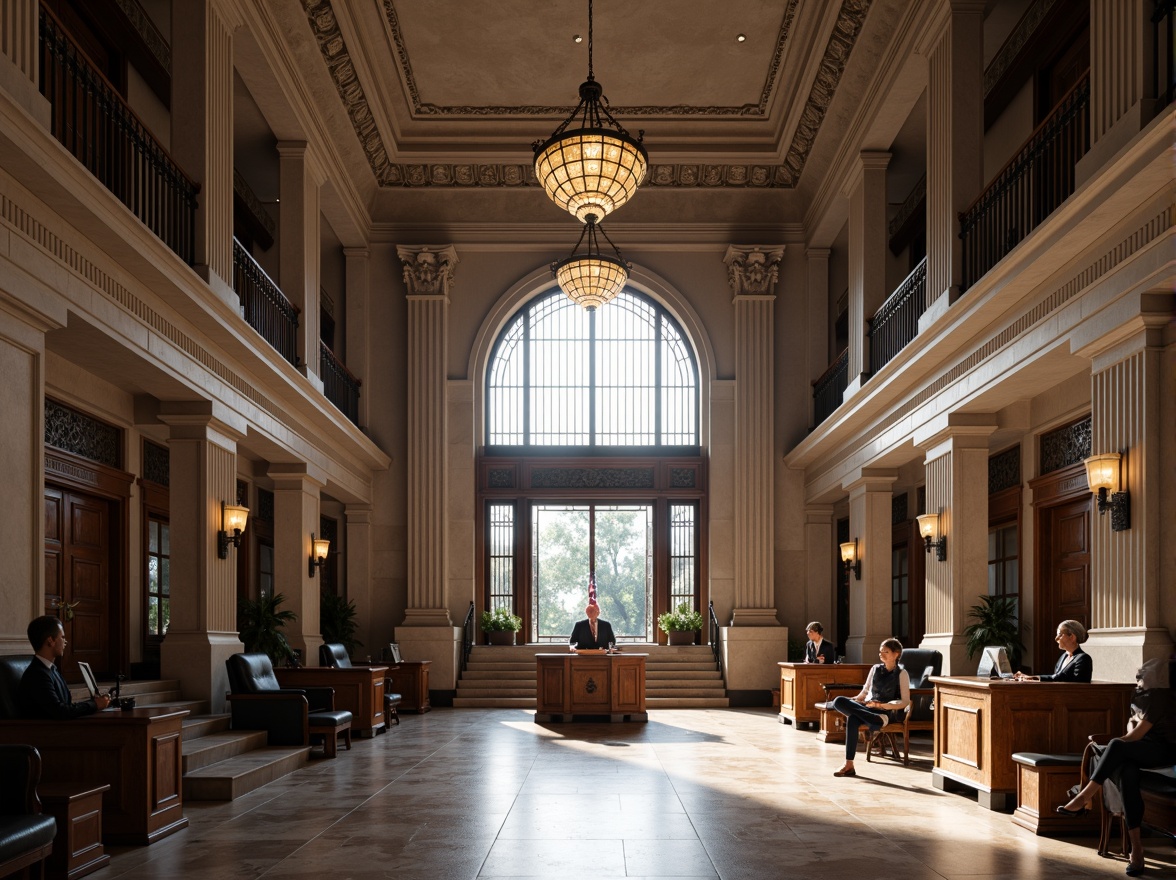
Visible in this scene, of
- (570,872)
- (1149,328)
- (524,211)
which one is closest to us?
(570,872)

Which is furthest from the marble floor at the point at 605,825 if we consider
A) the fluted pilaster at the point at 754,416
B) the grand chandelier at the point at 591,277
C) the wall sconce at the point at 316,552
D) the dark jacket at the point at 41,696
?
the fluted pilaster at the point at 754,416

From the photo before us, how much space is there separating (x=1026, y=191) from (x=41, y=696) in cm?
896

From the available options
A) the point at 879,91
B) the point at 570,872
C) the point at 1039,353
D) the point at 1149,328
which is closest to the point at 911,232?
the point at 879,91

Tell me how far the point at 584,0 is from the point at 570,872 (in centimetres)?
1131

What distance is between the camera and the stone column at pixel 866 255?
15016 millimetres

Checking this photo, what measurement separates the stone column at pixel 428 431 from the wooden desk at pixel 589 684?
183 inches

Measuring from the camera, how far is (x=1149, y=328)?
760cm

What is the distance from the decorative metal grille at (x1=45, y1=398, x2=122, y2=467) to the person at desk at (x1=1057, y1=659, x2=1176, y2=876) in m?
8.95

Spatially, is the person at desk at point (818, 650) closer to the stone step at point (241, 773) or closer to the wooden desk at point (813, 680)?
the wooden desk at point (813, 680)

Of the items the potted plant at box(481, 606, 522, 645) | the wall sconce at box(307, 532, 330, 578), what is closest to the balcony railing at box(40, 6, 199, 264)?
the wall sconce at box(307, 532, 330, 578)

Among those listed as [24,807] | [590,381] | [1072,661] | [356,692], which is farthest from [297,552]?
[1072,661]

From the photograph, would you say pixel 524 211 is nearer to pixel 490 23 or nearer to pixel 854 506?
pixel 490 23

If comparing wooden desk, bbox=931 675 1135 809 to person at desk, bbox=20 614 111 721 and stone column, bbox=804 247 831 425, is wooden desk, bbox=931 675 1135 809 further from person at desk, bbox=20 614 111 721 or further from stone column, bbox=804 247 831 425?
stone column, bbox=804 247 831 425

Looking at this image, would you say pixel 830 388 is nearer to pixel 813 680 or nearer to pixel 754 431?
pixel 754 431
